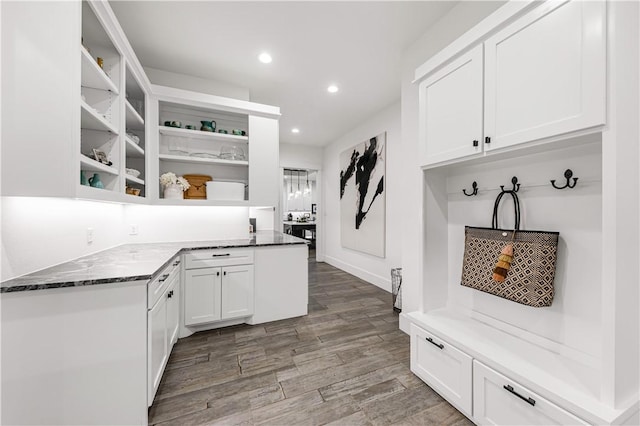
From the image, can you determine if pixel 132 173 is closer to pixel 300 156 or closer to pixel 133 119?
pixel 133 119

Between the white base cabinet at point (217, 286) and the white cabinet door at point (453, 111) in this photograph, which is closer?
the white cabinet door at point (453, 111)

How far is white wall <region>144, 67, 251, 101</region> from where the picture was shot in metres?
2.96

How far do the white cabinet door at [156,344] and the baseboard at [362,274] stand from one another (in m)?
3.03

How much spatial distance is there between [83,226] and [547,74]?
3.12 meters

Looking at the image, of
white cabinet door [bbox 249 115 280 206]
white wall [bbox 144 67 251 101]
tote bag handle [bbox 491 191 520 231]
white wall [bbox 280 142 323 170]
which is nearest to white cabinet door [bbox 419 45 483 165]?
tote bag handle [bbox 491 191 520 231]

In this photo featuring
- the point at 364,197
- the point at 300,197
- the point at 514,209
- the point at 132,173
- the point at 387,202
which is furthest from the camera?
the point at 300,197

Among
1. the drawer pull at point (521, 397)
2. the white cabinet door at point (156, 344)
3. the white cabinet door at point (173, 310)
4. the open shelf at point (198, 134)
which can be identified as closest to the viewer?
the drawer pull at point (521, 397)

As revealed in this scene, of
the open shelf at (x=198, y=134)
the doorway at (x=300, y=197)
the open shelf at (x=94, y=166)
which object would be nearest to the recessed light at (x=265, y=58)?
the open shelf at (x=198, y=134)

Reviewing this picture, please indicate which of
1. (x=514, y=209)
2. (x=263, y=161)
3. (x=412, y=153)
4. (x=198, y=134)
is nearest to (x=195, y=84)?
(x=198, y=134)

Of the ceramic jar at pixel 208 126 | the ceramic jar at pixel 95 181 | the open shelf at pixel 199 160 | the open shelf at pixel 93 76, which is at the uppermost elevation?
the ceramic jar at pixel 208 126

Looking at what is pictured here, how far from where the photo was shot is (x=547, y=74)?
3.84 feet

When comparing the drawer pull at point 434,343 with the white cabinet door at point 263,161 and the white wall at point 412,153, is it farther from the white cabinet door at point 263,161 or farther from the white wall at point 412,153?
the white cabinet door at point 263,161

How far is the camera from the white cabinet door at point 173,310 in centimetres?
202

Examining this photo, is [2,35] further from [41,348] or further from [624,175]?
[624,175]
